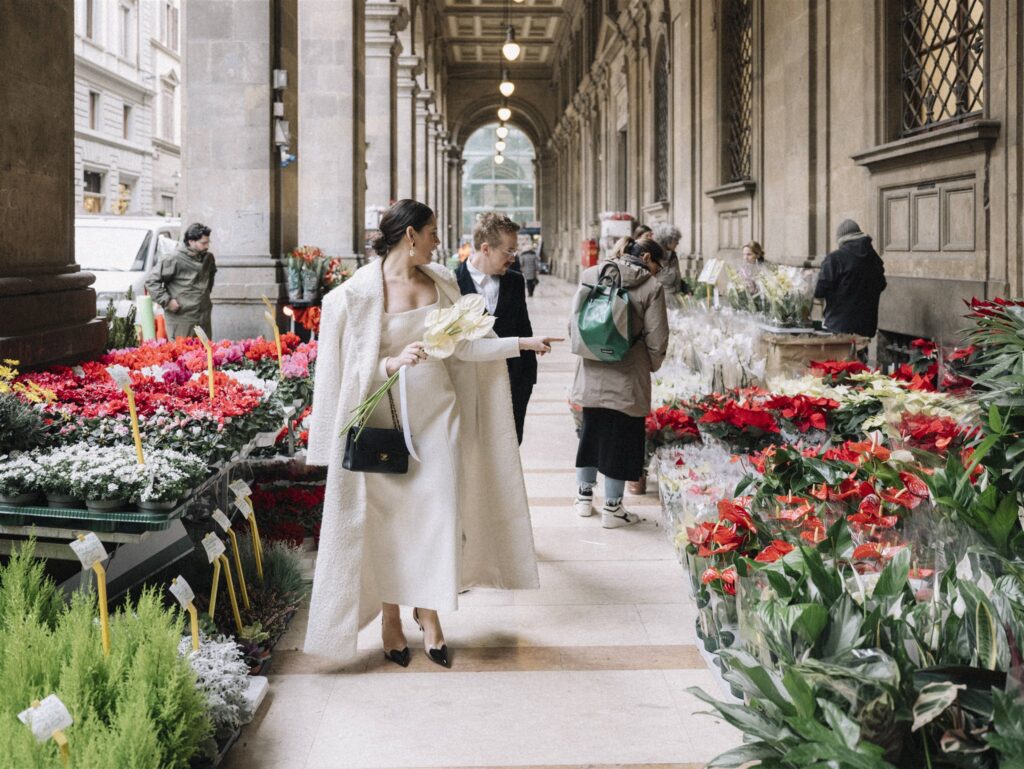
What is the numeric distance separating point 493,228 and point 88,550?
9.54 ft

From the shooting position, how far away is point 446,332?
395 centimetres

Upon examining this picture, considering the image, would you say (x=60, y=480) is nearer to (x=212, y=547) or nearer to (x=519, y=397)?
(x=212, y=547)

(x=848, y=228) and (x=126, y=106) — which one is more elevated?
(x=126, y=106)

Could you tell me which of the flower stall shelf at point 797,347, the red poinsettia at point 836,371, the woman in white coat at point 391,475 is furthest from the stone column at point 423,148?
the woman in white coat at point 391,475

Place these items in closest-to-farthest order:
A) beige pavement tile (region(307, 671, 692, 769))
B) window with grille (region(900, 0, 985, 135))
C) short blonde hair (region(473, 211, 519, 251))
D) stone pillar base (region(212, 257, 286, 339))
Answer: beige pavement tile (region(307, 671, 692, 769)) → short blonde hair (region(473, 211, 519, 251)) → window with grille (region(900, 0, 985, 135)) → stone pillar base (region(212, 257, 286, 339))

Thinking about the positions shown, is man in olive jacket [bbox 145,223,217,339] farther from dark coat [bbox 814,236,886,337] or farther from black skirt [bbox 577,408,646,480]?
dark coat [bbox 814,236,886,337]

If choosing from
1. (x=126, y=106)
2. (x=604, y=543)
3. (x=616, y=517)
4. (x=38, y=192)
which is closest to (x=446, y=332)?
(x=38, y=192)

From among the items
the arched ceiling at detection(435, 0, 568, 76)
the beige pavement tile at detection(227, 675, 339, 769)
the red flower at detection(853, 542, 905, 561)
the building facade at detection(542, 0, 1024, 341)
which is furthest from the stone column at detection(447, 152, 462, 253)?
the red flower at detection(853, 542, 905, 561)

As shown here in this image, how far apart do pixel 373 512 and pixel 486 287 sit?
76.4 inches

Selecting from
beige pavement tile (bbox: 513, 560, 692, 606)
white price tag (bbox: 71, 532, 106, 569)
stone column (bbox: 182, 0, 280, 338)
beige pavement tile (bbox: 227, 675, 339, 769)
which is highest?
stone column (bbox: 182, 0, 280, 338)

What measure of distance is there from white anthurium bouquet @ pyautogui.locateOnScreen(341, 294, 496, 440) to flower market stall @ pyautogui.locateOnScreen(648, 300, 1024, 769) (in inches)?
41.9

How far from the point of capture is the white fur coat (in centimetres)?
404

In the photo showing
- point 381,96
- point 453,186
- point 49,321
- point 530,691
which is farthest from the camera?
point 453,186

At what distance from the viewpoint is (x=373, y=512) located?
417 cm
